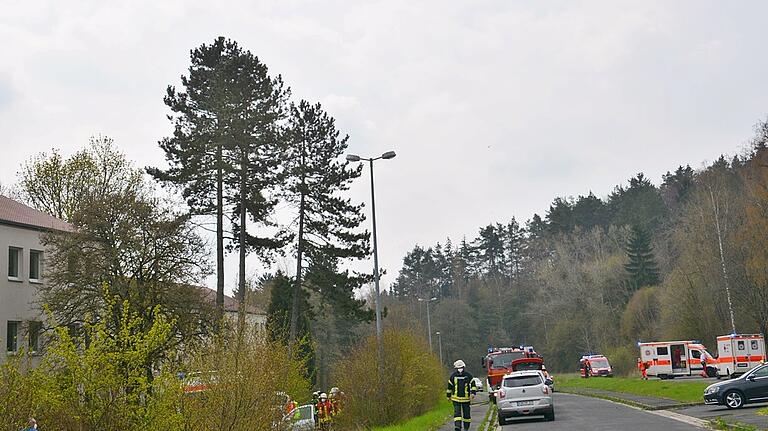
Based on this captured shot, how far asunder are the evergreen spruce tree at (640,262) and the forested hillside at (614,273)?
0.11m

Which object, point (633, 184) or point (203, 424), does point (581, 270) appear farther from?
point (203, 424)

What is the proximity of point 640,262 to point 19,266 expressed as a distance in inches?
2654

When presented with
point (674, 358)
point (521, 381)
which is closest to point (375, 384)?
point (521, 381)

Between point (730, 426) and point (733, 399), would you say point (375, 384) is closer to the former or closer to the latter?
point (730, 426)

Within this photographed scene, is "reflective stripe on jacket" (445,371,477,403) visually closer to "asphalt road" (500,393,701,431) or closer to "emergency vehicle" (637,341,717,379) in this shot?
"asphalt road" (500,393,701,431)

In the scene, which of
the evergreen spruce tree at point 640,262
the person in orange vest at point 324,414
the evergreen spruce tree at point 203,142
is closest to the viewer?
the person in orange vest at point 324,414

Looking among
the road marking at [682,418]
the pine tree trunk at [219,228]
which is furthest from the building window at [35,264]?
the road marking at [682,418]

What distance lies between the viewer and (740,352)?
48812 millimetres

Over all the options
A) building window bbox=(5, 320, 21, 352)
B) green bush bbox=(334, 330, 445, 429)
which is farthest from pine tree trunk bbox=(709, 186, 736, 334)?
building window bbox=(5, 320, 21, 352)

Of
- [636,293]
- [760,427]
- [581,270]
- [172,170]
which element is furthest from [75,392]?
[581,270]

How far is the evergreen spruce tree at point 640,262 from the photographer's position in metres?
91.4

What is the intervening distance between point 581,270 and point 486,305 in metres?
18.8

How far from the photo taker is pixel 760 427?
18.6m

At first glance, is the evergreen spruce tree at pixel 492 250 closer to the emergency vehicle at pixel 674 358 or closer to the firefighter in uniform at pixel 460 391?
the emergency vehicle at pixel 674 358
